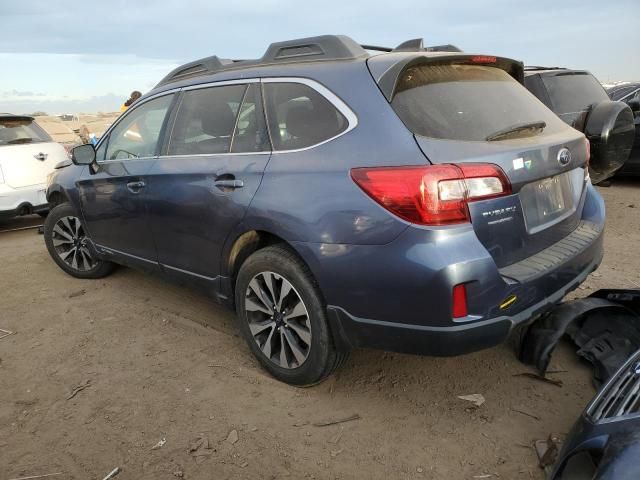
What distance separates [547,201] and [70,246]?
431 cm

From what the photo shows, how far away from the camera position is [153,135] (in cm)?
370

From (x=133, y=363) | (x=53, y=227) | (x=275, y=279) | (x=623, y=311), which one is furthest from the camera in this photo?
(x=53, y=227)

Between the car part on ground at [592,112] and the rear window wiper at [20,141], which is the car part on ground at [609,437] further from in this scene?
the rear window wiper at [20,141]

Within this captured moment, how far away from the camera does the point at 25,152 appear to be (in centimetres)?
698

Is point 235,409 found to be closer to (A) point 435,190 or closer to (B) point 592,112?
(A) point 435,190

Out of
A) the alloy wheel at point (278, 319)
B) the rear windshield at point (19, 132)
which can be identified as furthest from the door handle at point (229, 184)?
the rear windshield at point (19, 132)

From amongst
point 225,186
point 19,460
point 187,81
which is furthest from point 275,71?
point 19,460

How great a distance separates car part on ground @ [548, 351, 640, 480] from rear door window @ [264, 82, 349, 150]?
1586 mm

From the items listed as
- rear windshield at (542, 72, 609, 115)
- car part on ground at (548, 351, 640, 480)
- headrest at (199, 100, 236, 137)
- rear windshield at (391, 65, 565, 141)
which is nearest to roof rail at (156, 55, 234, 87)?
headrest at (199, 100, 236, 137)

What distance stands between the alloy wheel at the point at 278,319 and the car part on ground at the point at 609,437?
133 cm

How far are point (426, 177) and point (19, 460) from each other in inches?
92.7

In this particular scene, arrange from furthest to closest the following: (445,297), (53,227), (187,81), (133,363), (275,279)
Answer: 1. (53,227)
2. (187,81)
3. (133,363)
4. (275,279)
5. (445,297)

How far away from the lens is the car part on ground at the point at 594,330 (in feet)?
9.43

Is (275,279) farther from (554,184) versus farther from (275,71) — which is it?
(554,184)
